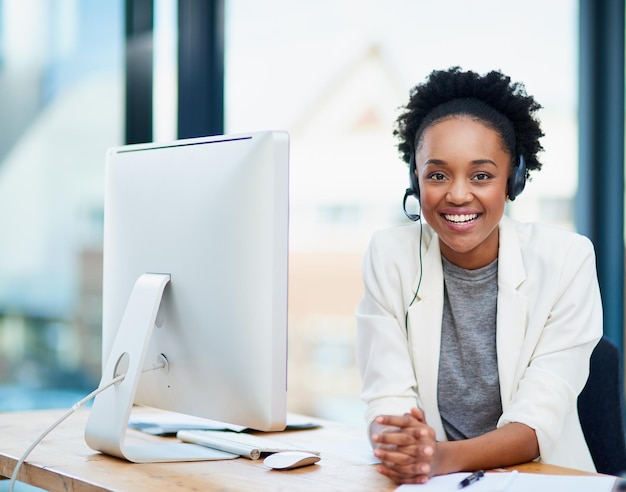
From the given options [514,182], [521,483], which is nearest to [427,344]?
[514,182]

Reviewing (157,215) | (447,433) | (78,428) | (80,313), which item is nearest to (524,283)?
(447,433)

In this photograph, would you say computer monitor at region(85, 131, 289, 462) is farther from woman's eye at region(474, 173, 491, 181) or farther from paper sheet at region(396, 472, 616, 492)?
woman's eye at region(474, 173, 491, 181)

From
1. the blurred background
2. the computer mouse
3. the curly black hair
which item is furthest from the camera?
the blurred background

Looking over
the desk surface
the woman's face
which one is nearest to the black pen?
the desk surface

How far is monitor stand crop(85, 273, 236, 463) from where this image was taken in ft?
4.88

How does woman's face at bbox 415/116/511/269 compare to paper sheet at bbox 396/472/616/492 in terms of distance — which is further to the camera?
woman's face at bbox 415/116/511/269

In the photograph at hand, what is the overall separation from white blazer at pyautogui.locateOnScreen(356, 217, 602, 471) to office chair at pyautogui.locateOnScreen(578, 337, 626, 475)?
0.25 ft

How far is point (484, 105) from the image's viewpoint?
1.80 meters

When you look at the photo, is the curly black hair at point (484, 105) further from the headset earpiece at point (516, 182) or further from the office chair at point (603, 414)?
the office chair at point (603, 414)

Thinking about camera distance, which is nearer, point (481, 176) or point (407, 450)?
point (407, 450)

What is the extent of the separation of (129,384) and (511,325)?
2.61 feet

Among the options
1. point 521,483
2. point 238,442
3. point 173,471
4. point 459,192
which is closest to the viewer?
point 521,483

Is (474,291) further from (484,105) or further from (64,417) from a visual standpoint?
(64,417)

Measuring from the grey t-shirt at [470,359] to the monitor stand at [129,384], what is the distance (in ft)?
1.70
